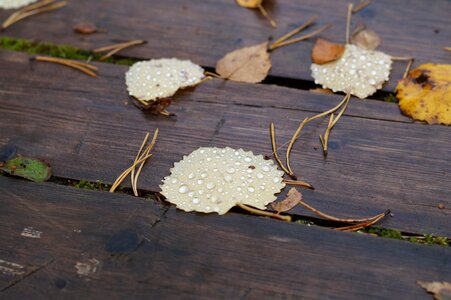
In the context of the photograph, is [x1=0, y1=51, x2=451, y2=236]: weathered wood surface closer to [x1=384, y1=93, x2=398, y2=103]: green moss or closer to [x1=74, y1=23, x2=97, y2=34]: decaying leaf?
[x1=384, y1=93, x2=398, y2=103]: green moss

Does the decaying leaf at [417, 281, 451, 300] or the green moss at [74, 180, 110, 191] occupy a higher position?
the green moss at [74, 180, 110, 191]

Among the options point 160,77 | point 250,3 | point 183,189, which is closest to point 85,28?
point 160,77

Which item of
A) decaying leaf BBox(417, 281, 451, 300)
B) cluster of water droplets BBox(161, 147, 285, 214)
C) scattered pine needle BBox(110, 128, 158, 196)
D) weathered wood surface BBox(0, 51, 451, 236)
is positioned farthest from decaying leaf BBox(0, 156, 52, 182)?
decaying leaf BBox(417, 281, 451, 300)

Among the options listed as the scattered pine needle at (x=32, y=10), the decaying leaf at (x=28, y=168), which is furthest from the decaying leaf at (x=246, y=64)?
the scattered pine needle at (x=32, y=10)

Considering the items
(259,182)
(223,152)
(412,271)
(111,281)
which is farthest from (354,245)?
(111,281)

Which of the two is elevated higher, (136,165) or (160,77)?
(160,77)

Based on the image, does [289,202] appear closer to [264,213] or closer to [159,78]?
[264,213]
